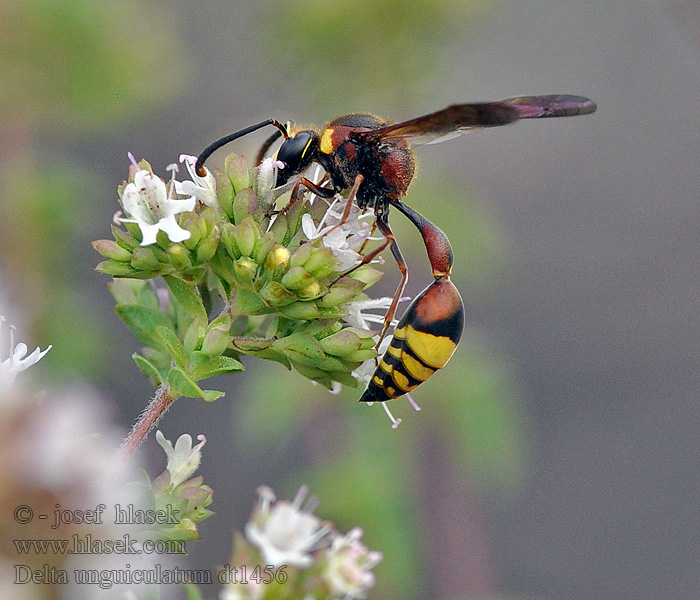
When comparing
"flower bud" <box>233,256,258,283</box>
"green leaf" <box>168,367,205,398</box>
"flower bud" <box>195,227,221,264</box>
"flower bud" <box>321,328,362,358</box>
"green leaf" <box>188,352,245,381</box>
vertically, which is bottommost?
"green leaf" <box>168,367,205,398</box>

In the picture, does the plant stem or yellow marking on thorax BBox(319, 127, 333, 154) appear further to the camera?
yellow marking on thorax BBox(319, 127, 333, 154)

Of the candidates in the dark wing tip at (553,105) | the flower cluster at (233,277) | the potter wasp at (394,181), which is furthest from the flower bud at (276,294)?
the dark wing tip at (553,105)

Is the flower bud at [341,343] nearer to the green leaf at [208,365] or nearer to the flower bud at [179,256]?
the green leaf at [208,365]

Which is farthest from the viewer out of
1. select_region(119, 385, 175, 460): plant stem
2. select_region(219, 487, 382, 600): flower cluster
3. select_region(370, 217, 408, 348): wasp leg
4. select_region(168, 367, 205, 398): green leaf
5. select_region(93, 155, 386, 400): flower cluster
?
select_region(370, 217, 408, 348): wasp leg

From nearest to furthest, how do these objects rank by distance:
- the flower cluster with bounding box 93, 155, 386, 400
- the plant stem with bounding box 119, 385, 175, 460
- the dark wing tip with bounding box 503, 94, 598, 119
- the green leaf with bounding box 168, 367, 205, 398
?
the plant stem with bounding box 119, 385, 175, 460 → the green leaf with bounding box 168, 367, 205, 398 → the flower cluster with bounding box 93, 155, 386, 400 → the dark wing tip with bounding box 503, 94, 598, 119

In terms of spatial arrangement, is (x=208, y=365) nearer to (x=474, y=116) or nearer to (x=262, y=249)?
(x=262, y=249)

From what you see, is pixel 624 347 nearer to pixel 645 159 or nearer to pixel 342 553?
pixel 645 159

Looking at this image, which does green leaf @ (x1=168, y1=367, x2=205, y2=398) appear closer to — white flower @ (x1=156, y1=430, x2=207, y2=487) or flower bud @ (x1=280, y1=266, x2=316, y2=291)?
white flower @ (x1=156, y1=430, x2=207, y2=487)

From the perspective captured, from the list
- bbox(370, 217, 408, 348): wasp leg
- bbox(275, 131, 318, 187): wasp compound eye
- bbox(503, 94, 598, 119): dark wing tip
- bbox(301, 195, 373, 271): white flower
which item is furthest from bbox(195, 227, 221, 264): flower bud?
bbox(503, 94, 598, 119): dark wing tip
